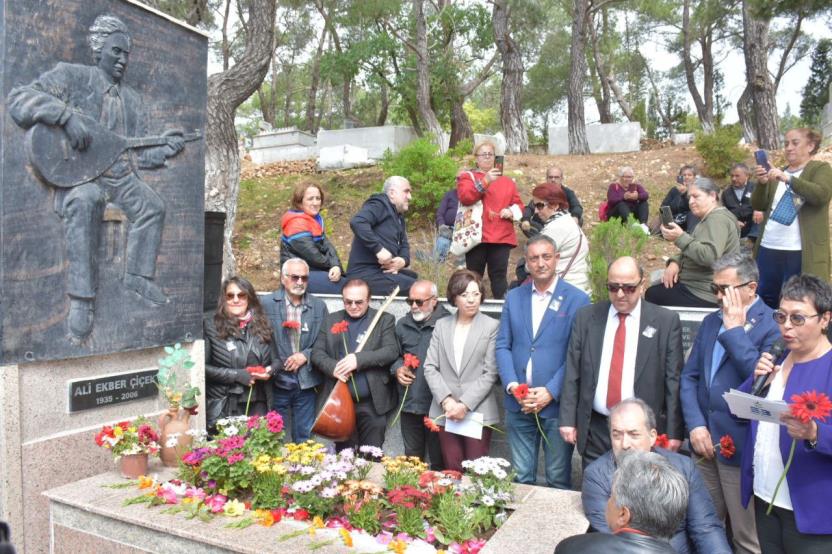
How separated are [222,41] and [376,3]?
10690 mm

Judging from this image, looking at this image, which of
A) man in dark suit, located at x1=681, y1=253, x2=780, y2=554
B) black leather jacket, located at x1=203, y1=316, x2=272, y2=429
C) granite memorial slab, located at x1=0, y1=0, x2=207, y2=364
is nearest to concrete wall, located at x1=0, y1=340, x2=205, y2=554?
granite memorial slab, located at x1=0, y1=0, x2=207, y2=364

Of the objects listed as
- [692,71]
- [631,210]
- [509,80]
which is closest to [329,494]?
[631,210]

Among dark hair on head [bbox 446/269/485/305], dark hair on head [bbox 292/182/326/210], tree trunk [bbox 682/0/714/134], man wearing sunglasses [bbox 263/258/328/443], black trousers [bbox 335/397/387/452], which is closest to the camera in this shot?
dark hair on head [bbox 446/269/485/305]

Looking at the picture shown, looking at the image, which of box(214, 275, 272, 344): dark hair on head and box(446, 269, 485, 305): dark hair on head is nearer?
box(446, 269, 485, 305): dark hair on head

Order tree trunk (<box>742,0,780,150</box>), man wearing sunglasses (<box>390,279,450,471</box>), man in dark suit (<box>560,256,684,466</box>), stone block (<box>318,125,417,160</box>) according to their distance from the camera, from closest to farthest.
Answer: man in dark suit (<box>560,256,684,466</box>), man wearing sunglasses (<box>390,279,450,471</box>), tree trunk (<box>742,0,780,150</box>), stone block (<box>318,125,417,160</box>)

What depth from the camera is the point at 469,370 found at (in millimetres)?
4262

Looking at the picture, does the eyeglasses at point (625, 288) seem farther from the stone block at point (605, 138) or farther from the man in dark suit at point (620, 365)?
the stone block at point (605, 138)

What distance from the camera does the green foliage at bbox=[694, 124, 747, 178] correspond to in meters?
13.1

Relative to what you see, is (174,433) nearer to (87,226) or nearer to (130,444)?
(130,444)

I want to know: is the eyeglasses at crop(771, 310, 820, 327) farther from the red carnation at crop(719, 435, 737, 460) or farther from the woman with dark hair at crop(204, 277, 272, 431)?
the woman with dark hair at crop(204, 277, 272, 431)

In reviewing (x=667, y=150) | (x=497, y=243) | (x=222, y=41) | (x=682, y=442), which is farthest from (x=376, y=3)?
(x=682, y=442)

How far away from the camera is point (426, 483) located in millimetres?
3412

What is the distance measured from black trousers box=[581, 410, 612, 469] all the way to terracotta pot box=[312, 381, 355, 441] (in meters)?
1.50

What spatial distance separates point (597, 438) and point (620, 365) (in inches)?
16.2
